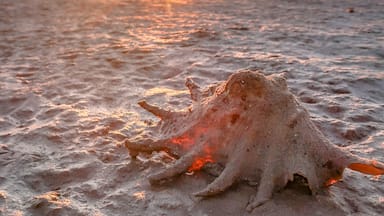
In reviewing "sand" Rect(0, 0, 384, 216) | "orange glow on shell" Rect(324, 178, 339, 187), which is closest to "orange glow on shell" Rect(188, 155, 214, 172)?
"sand" Rect(0, 0, 384, 216)

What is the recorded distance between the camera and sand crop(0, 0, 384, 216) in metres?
2.69

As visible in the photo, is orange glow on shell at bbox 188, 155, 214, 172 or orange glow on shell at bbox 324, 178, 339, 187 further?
orange glow on shell at bbox 188, 155, 214, 172

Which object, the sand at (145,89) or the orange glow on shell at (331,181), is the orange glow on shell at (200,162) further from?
the orange glow on shell at (331,181)

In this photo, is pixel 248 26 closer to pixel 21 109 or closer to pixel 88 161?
pixel 21 109

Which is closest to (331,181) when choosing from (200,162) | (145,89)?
(200,162)

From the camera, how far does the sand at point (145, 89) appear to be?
269 centimetres

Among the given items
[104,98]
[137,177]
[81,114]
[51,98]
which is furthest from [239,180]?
[51,98]

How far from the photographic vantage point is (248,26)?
344 inches

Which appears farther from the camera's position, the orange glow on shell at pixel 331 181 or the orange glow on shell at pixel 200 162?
the orange glow on shell at pixel 200 162

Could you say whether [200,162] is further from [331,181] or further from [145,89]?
[145,89]

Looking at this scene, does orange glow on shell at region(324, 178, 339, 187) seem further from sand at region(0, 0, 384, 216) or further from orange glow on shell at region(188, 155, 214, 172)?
orange glow on shell at region(188, 155, 214, 172)

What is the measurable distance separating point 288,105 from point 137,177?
1112mm

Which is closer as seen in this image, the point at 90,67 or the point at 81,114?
the point at 81,114

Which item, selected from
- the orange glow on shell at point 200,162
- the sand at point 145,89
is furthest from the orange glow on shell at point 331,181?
the orange glow on shell at point 200,162
